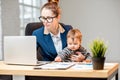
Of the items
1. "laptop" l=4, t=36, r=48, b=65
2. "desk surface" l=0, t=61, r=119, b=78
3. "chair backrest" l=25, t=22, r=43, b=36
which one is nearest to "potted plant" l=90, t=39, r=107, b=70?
"desk surface" l=0, t=61, r=119, b=78

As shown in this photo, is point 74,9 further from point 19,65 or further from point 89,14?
point 19,65

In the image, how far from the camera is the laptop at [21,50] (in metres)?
1.84

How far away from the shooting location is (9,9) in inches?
161

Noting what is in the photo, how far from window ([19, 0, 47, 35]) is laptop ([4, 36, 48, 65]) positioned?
2.51 m

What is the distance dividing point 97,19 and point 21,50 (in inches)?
160

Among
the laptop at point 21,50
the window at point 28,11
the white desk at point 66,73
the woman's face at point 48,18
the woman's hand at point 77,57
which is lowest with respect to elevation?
the white desk at point 66,73

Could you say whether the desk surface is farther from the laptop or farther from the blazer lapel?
the blazer lapel

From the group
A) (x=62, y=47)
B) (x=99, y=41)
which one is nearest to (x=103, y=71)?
(x=99, y=41)

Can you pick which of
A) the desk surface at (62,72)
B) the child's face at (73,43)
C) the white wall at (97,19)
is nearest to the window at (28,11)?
the white wall at (97,19)

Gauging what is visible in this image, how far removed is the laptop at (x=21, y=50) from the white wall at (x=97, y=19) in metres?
3.84

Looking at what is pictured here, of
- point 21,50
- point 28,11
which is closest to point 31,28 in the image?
point 21,50

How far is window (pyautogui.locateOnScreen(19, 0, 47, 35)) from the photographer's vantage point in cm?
449

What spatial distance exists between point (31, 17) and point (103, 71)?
3.62m

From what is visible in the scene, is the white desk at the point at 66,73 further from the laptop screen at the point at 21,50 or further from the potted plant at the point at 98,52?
the laptop screen at the point at 21,50
